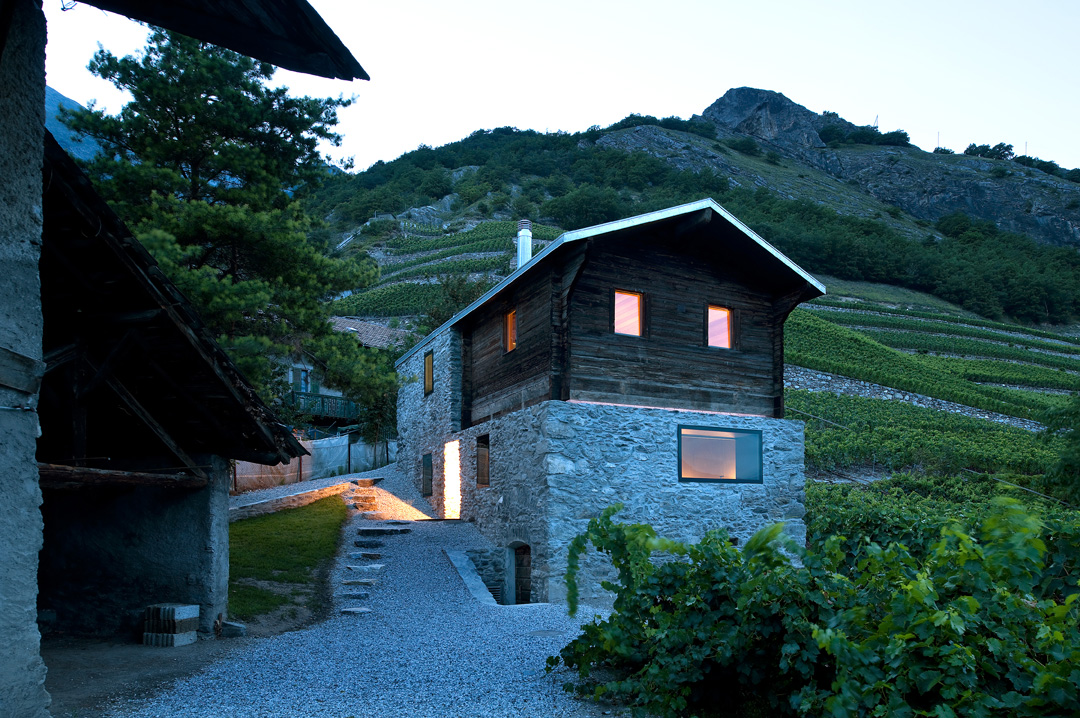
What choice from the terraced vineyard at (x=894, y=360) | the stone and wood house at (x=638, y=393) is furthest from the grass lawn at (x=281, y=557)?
the terraced vineyard at (x=894, y=360)

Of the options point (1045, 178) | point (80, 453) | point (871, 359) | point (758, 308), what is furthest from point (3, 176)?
point (1045, 178)

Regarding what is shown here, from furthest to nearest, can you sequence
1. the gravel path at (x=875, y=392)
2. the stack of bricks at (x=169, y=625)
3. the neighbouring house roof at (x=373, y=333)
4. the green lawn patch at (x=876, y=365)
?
the neighbouring house roof at (x=373, y=333) → the green lawn patch at (x=876, y=365) → the gravel path at (x=875, y=392) → the stack of bricks at (x=169, y=625)

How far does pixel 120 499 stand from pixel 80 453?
7.07 feet

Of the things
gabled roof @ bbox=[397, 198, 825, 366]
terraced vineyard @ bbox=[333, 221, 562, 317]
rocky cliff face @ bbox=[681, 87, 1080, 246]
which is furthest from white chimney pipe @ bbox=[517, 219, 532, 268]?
rocky cliff face @ bbox=[681, 87, 1080, 246]

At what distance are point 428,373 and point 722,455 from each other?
29.6ft

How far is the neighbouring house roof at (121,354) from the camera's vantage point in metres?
6.34

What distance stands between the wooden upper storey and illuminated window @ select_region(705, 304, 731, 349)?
0.07 meters

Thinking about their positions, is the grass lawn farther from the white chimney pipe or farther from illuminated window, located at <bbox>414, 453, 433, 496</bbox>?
the white chimney pipe

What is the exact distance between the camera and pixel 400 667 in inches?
316

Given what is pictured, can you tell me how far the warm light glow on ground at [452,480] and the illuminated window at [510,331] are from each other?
3464mm

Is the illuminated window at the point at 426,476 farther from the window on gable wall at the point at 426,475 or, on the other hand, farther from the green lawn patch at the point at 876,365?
the green lawn patch at the point at 876,365

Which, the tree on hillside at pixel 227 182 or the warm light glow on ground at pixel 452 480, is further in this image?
the warm light glow on ground at pixel 452 480

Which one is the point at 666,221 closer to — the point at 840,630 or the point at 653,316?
the point at 653,316

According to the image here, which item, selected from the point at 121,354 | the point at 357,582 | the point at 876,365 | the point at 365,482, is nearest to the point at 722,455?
the point at 357,582
